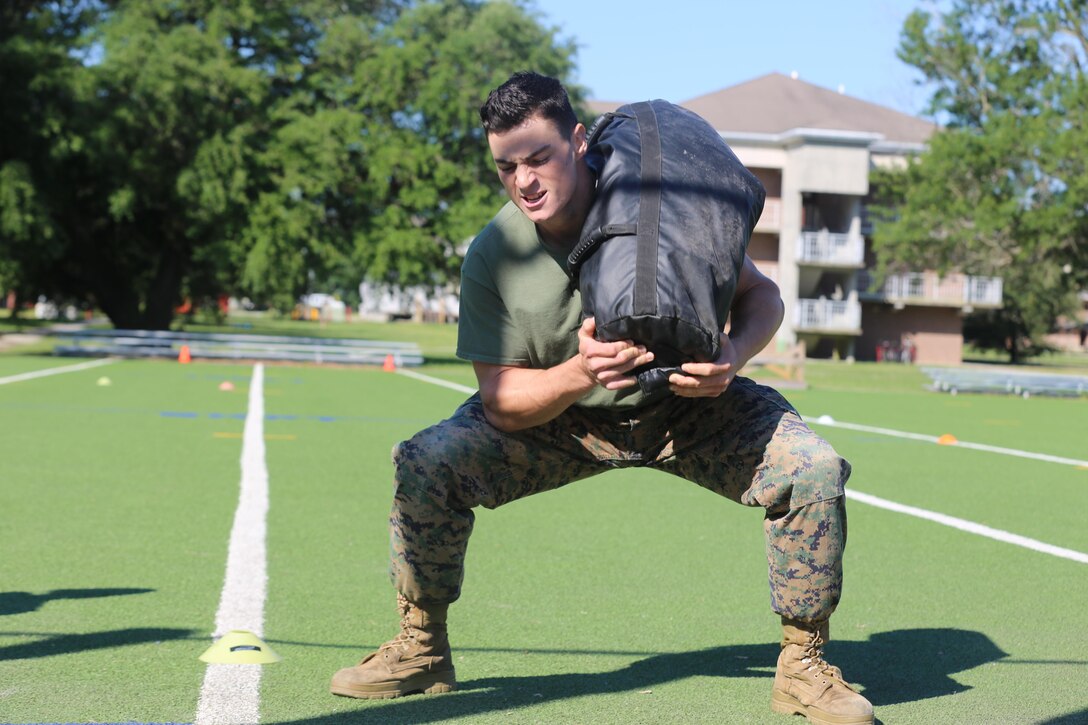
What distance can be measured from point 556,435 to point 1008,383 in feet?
92.0

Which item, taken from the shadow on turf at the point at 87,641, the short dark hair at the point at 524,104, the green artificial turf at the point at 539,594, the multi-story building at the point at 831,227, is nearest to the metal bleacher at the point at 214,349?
the multi-story building at the point at 831,227

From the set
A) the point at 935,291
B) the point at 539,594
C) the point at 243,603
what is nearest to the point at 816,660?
the point at 539,594

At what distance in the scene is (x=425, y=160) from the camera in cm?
3575

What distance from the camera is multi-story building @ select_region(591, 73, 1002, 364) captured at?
49.2m

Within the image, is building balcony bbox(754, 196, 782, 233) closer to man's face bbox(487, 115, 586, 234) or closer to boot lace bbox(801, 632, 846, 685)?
boot lace bbox(801, 632, 846, 685)

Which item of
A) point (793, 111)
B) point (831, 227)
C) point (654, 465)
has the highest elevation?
point (793, 111)

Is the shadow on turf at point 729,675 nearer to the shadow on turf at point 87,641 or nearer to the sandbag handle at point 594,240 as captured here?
the shadow on turf at point 87,641

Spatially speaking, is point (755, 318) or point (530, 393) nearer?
point (530, 393)

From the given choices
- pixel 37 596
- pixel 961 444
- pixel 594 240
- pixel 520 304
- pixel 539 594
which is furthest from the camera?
pixel 961 444

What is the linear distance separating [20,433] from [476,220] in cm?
2304

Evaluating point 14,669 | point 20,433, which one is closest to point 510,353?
point 14,669

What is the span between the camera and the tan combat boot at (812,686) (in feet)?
12.5

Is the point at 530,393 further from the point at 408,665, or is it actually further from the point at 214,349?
the point at 214,349

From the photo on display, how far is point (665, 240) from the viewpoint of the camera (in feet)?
11.9
